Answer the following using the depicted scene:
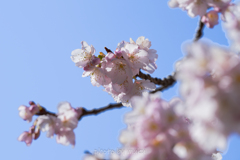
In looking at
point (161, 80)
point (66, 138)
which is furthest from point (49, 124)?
point (161, 80)

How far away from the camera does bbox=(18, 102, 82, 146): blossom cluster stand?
139 cm

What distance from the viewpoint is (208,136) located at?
70 centimetres

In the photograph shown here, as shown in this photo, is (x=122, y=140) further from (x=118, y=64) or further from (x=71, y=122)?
(x=118, y=64)

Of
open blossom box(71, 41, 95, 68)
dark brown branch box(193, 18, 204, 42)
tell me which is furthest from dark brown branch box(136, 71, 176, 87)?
open blossom box(71, 41, 95, 68)

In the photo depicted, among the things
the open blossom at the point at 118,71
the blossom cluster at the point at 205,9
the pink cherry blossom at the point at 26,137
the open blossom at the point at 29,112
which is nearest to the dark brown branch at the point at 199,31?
the blossom cluster at the point at 205,9

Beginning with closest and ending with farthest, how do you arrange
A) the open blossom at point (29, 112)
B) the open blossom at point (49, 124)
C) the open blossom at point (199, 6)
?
the open blossom at point (49, 124) → the open blossom at point (29, 112) → the open blossom at point (199, 6)

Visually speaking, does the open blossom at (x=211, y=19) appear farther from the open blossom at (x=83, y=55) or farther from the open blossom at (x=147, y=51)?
the open blossom at (x=83, y=55)

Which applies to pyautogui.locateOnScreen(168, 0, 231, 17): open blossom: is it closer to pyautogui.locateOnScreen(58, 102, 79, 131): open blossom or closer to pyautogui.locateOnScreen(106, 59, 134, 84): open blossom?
pyautogui.locateOnScreen(106, 59, 134, 84): open blossom

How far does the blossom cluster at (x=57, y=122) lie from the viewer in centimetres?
139

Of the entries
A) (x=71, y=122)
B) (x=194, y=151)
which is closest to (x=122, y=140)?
(x=194, y=151)

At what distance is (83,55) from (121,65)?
39cm

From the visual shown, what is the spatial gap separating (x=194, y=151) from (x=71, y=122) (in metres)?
0.82

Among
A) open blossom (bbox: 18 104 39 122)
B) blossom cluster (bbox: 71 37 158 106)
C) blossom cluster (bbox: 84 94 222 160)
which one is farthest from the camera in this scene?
blossom cluster (bbox: 71 37 158 106)

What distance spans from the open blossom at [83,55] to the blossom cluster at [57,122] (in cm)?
72
